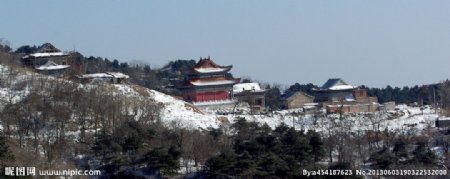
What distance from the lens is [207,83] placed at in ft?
144

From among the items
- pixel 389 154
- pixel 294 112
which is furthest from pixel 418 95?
pixel 389 154

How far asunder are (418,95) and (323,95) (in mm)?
10042

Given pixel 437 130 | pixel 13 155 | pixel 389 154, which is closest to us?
pixel 13 155

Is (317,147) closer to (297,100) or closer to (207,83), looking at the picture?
(207,83)

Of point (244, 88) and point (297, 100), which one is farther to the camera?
point (244, 88)

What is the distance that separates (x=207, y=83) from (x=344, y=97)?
6.65 metres

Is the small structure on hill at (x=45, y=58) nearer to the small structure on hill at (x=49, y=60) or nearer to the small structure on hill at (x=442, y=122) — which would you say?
the small structure on hill at (x=49, y=60)

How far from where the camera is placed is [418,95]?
53406 mm

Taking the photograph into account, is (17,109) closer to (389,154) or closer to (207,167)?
(207,167)

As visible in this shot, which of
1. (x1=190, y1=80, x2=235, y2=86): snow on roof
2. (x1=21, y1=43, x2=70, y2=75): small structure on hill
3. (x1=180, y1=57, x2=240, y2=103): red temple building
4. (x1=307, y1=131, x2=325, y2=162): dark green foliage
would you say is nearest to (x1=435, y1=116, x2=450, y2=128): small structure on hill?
(x1=307, y1=131, x2=325, y2=162): dark green foliage

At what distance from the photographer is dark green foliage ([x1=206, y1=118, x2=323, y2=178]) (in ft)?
87.4

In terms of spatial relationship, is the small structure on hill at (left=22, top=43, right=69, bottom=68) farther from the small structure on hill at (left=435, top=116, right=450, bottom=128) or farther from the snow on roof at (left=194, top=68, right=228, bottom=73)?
the small structure on hill at (left=435, top=116, right=450, bottom=128)

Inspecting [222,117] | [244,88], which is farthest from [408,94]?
[222,117]

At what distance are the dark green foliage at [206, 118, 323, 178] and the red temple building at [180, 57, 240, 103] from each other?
1044 cm
